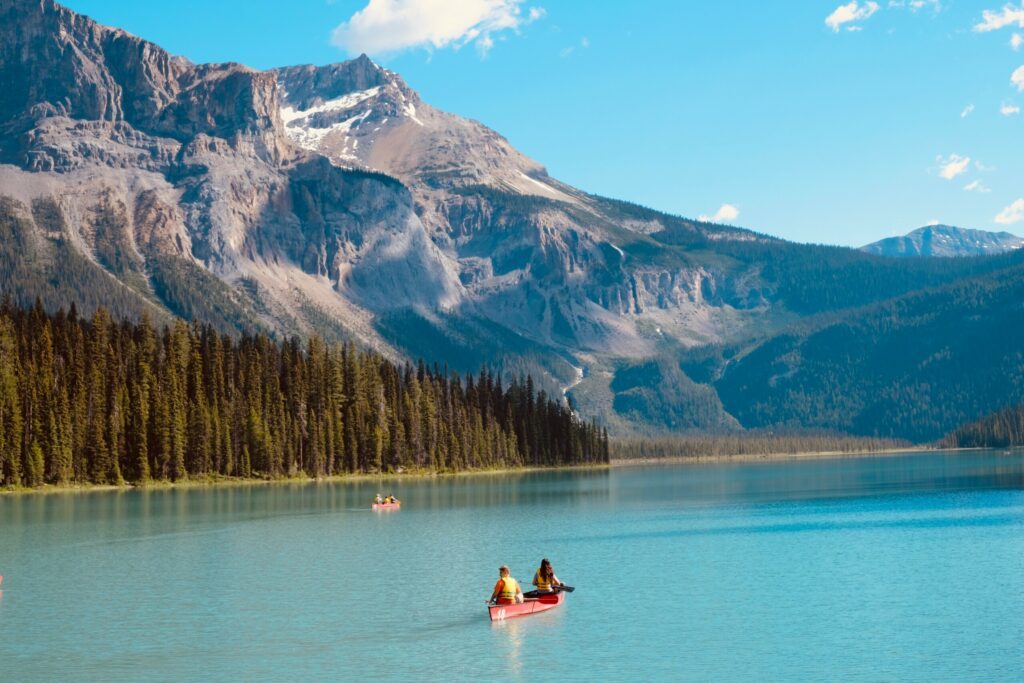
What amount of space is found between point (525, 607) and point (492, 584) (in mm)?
11079

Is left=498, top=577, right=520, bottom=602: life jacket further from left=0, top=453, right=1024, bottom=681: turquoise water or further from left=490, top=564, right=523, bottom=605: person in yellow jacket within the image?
left=0, top=453, right=1024, bottom=681: turquoise water

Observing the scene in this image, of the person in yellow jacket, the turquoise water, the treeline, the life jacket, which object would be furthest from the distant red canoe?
the treeline

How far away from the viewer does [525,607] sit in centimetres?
6388

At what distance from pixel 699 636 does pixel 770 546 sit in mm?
37325

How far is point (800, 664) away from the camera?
5053 centimetres

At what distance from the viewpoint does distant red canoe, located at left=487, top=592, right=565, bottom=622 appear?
62.6 m

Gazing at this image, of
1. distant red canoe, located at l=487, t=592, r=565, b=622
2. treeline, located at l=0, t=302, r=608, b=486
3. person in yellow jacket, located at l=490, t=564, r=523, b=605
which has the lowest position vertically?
distant red canoe, located at l=487, t=592, r=565, b=622

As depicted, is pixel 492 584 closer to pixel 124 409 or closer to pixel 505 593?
pixel 505 593

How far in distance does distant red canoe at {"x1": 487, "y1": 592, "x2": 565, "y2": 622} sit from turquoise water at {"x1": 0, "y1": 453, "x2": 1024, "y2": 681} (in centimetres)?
77

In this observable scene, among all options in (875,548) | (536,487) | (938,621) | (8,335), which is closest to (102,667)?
(938,621)

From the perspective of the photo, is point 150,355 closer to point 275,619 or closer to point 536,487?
point 536,487

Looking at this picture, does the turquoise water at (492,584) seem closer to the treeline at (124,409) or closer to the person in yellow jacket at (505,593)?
the person in yellow jacket at (505,593)

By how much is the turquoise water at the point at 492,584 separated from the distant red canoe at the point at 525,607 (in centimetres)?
77

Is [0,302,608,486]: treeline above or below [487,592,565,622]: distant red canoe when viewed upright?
above
